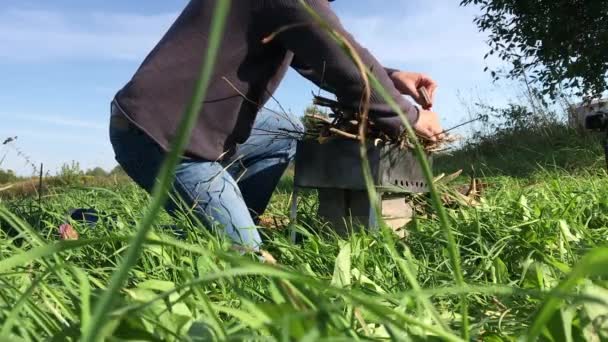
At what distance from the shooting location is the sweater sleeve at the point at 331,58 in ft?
7.09

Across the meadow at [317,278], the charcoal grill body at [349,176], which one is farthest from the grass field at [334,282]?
the charcoal grill body at [349,176]

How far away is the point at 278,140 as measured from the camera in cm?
284

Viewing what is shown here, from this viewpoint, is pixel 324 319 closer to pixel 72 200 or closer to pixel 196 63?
pixel 196 63

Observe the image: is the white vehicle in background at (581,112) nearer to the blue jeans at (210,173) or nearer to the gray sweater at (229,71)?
the blue jeans at (210,173)

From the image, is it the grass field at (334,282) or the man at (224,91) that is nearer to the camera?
the grass field at (334,282)

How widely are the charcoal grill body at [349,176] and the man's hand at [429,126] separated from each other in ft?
0.30

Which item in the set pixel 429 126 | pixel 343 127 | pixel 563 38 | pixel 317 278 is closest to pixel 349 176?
pixel 343 127

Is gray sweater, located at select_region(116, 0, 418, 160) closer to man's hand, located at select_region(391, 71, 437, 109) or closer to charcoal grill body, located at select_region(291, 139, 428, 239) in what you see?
charcoal grill body, located at select_region(291, 139, 428, 239)

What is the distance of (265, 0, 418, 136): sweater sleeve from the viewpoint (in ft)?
7.09

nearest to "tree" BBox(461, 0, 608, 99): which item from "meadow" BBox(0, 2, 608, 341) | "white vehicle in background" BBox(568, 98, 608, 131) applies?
"white vehicle in background" BBox(568, 98, 608, 131)

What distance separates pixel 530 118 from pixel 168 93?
317 inches

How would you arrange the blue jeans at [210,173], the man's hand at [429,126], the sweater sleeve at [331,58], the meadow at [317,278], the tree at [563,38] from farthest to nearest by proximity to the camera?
1. the tree at [563,38]
2. the man's hand at [429,126]
3. the blue jeans at [210,173]
4. the sweater sleeve at [331,58]
5. the meadow at [317,278]

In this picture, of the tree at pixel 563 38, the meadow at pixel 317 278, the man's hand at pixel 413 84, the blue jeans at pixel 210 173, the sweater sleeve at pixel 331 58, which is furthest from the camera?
the tree at pixel 563 38

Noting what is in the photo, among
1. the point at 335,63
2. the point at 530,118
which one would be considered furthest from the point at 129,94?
the point at 530,118
